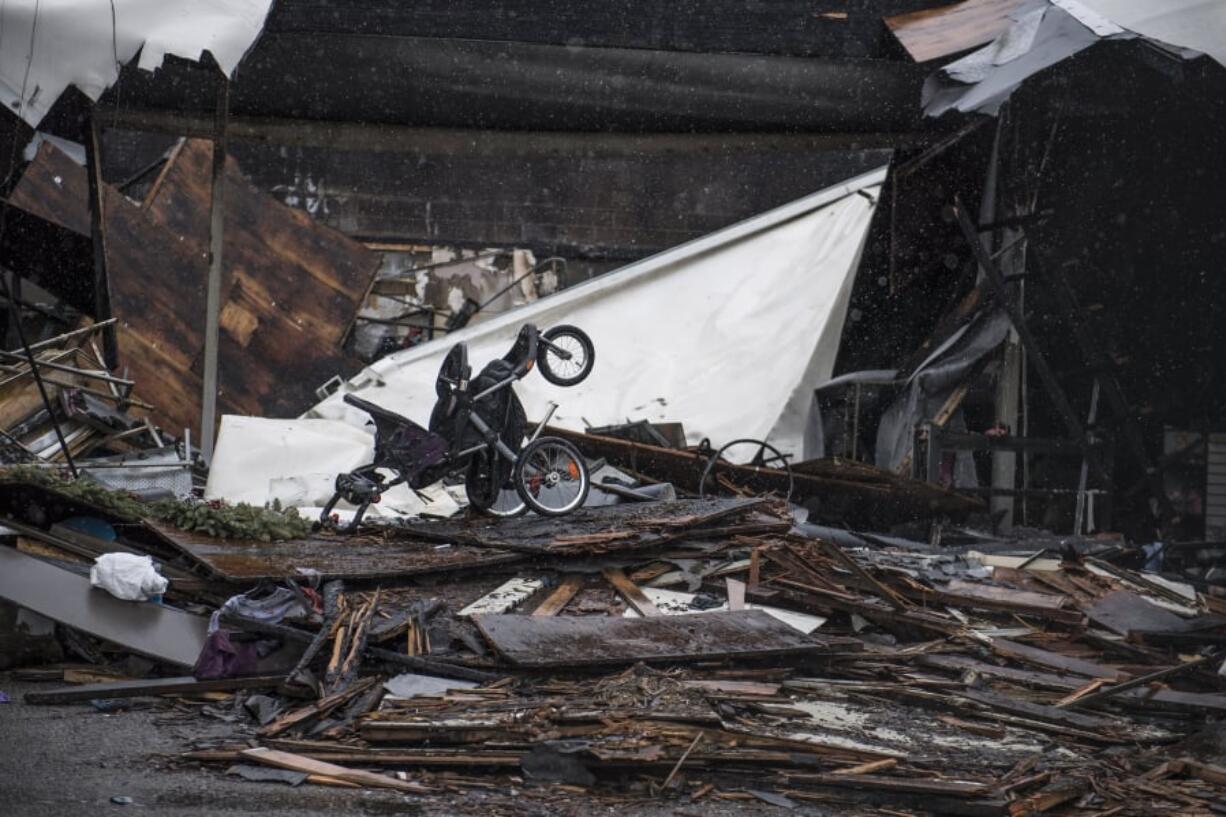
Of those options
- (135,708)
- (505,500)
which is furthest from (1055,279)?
(135,708)

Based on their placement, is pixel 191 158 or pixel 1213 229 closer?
pixel 1213 229

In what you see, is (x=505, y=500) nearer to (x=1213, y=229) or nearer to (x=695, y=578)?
(x=695, y=578)

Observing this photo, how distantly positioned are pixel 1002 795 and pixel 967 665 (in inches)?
83.9

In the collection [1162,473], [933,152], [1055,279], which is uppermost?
[933,152]

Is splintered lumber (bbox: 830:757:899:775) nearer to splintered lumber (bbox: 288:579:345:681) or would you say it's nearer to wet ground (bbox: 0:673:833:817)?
wet ground (bbox: 0:673:833:817)

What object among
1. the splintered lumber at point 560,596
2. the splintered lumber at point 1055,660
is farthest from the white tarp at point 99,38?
the splintered lumber at point 1055,660

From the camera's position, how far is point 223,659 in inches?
238

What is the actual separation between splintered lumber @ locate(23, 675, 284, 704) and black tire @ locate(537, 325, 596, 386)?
4.23 m

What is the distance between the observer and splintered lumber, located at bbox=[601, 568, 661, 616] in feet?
23.0

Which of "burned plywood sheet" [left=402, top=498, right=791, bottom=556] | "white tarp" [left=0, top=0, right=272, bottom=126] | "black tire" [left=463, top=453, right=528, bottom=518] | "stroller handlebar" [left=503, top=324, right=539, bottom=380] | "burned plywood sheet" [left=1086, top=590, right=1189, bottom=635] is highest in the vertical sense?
"white tarp" [left=0, top=0, right=272, bottom=126]

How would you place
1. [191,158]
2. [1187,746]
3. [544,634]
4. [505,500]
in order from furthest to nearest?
1. [191,158]
2. [505,500]
3. [544,634]
4. [1187,746]

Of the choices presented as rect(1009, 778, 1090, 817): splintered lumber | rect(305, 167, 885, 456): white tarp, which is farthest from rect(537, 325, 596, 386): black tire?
rect(1009, 778, 1090, 817): splintered lumber

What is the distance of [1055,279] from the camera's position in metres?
11.5

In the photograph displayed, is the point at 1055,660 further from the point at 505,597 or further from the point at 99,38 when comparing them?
the point at 99,38
